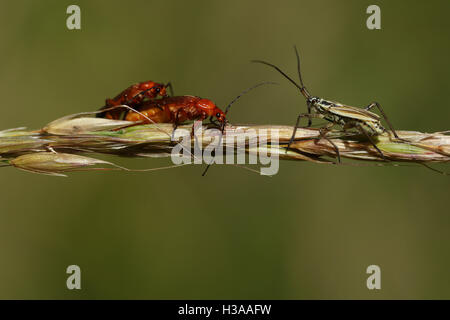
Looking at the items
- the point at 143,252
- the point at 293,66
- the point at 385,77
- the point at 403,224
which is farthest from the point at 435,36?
the point at 143,252

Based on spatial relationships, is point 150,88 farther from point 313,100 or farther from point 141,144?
point 313,100

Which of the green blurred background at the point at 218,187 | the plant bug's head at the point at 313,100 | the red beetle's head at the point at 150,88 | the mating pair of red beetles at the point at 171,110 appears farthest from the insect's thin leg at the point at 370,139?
the green blurred background at the point at 218,187

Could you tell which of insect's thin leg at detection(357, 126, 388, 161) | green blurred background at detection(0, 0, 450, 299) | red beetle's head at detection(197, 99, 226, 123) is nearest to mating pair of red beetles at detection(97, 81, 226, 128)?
red beetle's head at detection(197, 99, 226, 123)

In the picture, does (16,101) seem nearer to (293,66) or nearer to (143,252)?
(143,252)

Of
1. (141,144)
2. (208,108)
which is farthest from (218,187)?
(141,144)

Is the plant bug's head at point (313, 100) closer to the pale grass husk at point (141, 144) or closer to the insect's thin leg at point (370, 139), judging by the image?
the insect's thin leg at point (370, 139)
